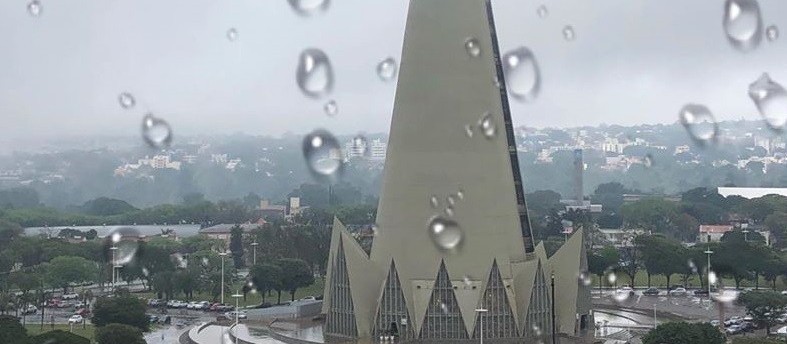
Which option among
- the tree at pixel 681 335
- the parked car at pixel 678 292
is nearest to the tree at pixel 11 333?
the tree at pixel 681 335

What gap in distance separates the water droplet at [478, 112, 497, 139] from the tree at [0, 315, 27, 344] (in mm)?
12237

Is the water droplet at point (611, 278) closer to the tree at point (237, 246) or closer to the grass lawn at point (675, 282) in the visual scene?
the grass lawn at point (675, 282)

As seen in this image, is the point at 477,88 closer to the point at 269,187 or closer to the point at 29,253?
the point at 29,253

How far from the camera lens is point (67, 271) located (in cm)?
4512

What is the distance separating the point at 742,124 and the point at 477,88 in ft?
514

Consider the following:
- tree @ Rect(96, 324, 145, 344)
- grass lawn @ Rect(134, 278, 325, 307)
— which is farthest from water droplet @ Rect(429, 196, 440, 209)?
grass lawn @ Rect(134, 278, 325, 307)

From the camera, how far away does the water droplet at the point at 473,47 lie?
24.2 meters

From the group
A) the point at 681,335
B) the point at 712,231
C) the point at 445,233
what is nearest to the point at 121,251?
the point at 445,233

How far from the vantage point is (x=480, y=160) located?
24000 mm

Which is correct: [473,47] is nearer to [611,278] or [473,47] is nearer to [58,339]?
[58,339]

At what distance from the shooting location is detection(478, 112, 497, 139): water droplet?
79.3ft

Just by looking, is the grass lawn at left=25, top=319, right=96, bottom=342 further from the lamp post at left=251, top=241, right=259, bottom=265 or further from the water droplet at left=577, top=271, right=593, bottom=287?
the lamp post at left=251, top=241, right=259, bottom=265

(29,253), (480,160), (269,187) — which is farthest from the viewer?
(269,187)

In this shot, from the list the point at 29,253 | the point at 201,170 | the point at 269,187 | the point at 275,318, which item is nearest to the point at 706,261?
the point at 275,318
